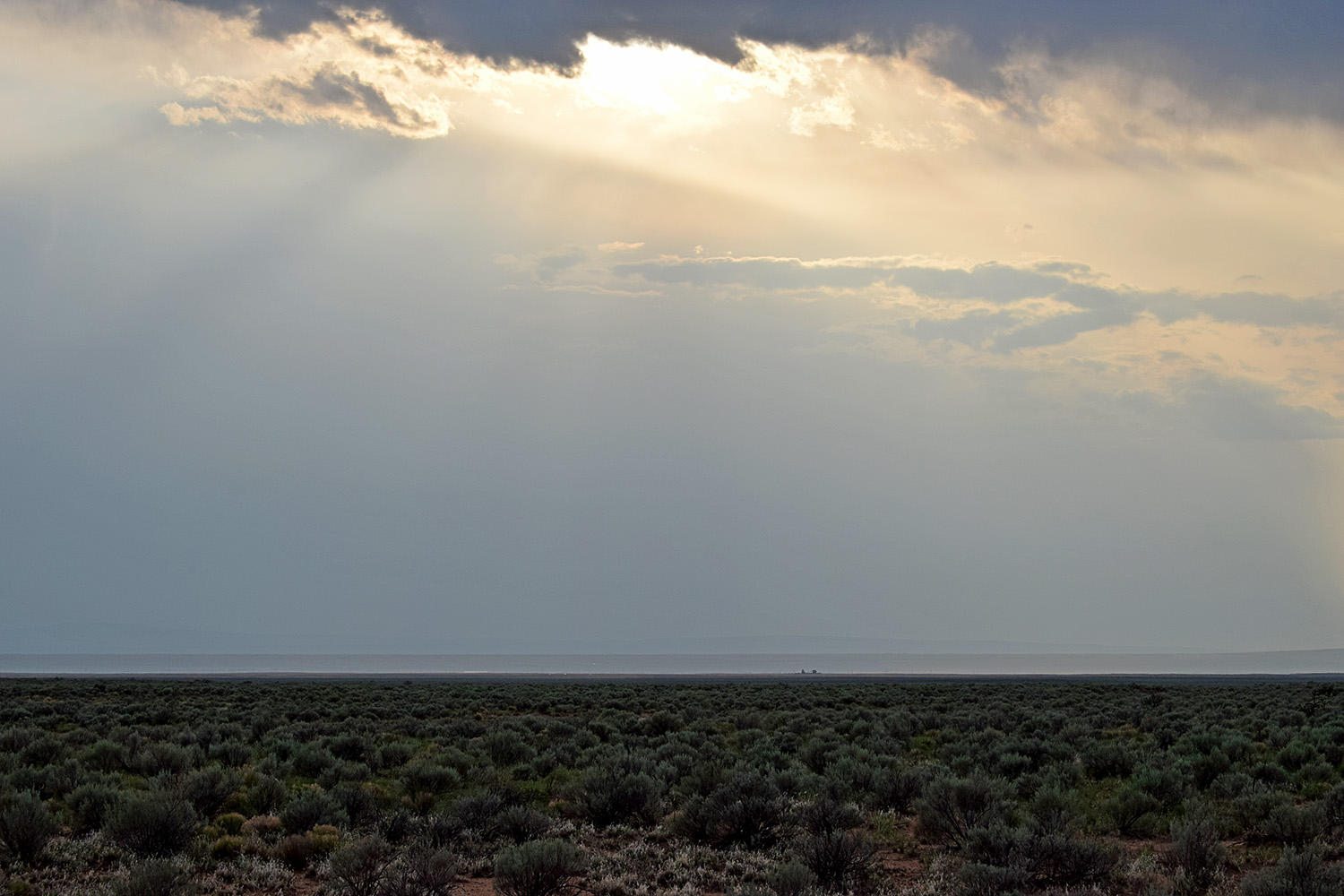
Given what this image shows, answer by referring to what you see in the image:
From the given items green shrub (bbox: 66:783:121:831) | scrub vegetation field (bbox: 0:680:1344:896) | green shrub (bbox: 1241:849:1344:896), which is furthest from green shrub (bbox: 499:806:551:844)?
green shrub (bbox: 1241:849:1344:896)

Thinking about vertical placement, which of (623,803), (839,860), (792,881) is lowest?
(623,803)

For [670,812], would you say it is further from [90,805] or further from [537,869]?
[90,805]

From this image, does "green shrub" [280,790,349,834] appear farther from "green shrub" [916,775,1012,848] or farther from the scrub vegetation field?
"green shrub" [916,775,1012,848]

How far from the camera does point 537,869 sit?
9883 mm

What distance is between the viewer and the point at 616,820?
14227 millimetres

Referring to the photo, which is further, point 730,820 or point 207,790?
point 207,790

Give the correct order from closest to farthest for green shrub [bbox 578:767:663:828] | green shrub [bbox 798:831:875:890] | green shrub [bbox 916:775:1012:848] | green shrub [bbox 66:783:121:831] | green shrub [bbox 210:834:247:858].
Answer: green shrub [bbox 798:831:875:890] < green shrub [bbox 210:834:247:858] < green shrub [bbox 916:775:1012:848] < green shrub [bbox 66:783:121:831] < green shrub [bbox 578:767:663:828]

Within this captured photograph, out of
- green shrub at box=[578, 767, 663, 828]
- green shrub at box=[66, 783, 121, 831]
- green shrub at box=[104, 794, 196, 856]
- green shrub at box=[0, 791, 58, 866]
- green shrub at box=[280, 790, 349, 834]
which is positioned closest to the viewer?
green shrub at box=[0, 791, 58, 866]

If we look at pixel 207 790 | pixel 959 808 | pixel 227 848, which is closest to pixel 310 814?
pixel 227 848

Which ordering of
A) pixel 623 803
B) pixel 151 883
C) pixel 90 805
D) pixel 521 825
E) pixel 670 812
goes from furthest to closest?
pixel 670 812, pixel 623 803, pixel 90 805, pixel 521 825, pixel 151 883

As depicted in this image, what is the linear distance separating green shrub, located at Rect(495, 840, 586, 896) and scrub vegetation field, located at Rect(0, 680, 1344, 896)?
29 millimetres

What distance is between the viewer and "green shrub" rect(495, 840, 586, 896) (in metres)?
9.88

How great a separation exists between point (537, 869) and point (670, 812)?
524 cm

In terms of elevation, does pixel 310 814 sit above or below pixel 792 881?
below
